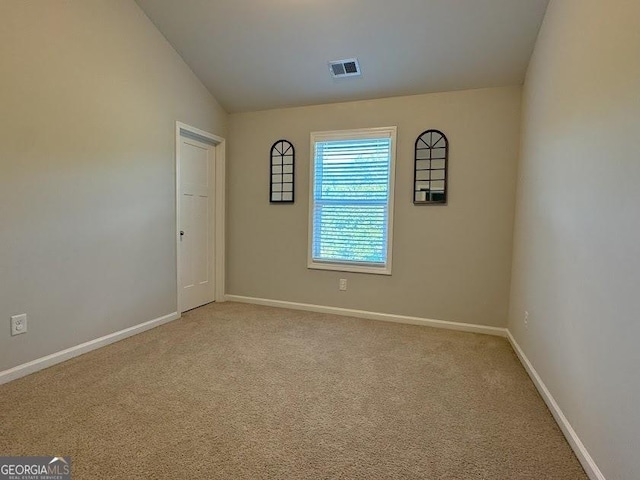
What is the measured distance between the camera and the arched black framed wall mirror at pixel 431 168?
11.1ft

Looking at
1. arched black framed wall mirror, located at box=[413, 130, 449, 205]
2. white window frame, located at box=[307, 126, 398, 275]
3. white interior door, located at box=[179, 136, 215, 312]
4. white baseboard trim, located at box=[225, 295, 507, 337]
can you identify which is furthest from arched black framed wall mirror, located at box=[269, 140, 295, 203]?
arched black framed wall mirror, located at box=[413, 130, 449, 205]

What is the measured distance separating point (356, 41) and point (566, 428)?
315cm

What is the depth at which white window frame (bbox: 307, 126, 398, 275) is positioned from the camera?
3.55 m

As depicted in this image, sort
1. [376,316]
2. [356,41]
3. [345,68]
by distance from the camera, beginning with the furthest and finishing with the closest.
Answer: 1. [376,316]
2. [345,68]
3. [356,41]

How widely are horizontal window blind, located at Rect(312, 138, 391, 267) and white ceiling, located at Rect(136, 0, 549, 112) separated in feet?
1.88

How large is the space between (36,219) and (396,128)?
124 inches

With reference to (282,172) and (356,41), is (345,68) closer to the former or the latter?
(356,41)

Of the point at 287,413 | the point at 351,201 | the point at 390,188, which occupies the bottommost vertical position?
the point at 287,413

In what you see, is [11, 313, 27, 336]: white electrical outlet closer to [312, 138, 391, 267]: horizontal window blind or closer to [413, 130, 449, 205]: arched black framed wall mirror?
[312, 138, 391, 267]: horizontal window blind

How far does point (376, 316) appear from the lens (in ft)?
12.2

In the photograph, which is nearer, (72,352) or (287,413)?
(287,413)

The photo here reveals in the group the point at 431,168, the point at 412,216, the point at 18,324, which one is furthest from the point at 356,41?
the point at 18,324

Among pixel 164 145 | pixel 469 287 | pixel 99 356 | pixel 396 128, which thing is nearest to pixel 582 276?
pixel 469 287

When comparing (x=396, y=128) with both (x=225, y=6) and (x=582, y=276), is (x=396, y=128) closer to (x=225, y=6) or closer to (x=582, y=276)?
(x=225, y=6)
